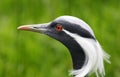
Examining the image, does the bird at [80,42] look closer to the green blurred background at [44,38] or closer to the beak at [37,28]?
the beak at [37,28]

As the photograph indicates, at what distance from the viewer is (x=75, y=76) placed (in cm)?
511

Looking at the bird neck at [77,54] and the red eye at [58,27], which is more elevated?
the red eye at [58,27]

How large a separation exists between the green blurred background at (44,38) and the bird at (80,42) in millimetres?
1638

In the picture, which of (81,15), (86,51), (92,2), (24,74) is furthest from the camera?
(92,2)

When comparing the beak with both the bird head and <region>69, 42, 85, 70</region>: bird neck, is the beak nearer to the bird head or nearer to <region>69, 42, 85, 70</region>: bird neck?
the bird head

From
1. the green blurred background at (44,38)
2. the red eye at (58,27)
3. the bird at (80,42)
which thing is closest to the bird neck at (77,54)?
the bird at (80,42)

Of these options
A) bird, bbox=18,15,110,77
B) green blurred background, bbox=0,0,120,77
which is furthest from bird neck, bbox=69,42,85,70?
green blurred background, bbox=0,0,120,77

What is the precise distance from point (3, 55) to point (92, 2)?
1283 millimetres

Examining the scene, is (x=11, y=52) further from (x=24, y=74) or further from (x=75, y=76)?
→ (x=75, y=76)

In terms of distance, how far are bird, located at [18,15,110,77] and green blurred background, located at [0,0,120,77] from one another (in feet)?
5.37

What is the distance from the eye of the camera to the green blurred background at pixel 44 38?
22.6 ft

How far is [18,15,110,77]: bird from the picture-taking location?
195 inches

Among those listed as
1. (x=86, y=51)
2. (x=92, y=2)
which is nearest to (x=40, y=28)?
(x=86, y=51)

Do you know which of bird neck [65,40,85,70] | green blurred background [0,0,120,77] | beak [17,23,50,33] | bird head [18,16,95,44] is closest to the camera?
bird head [18,16,95,44]
